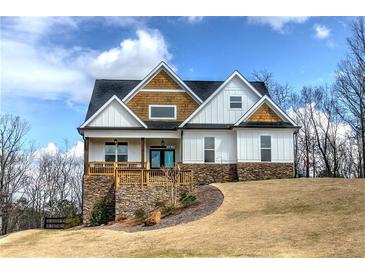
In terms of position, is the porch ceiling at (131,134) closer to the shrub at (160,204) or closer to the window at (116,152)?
the window at (116,152)

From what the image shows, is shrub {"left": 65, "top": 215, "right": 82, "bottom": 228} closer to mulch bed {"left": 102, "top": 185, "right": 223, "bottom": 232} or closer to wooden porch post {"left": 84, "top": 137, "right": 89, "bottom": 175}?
wooden porch post {"left": 84, "top": 137, "right": 89, "bottom": 175}

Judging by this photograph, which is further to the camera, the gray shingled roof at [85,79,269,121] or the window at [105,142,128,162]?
the gray shingled roof at [85,79,269,121]

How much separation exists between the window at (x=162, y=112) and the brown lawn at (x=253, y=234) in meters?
8.31

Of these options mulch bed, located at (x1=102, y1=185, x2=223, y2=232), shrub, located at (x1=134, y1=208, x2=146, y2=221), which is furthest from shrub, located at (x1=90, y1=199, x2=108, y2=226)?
mulch bed, located at (x1=102, y1=185, x2=223, y2=232)

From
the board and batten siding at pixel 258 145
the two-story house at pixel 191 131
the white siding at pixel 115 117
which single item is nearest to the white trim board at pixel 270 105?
the two-story house at pixel 191 131

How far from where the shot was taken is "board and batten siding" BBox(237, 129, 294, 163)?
86.6 ft

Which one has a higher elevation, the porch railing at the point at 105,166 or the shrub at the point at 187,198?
the porch railing at the point at 105,166

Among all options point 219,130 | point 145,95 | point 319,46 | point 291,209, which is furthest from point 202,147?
point 291,209

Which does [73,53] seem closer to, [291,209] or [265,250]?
[291,209]

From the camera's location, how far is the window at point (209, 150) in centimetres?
2672

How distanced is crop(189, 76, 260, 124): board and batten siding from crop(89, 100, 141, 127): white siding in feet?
10.8

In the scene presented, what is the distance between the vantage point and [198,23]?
24.3 metres

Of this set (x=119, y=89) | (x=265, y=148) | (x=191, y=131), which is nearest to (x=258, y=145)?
(x=265, y=148)

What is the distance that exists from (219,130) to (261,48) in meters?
5.00
